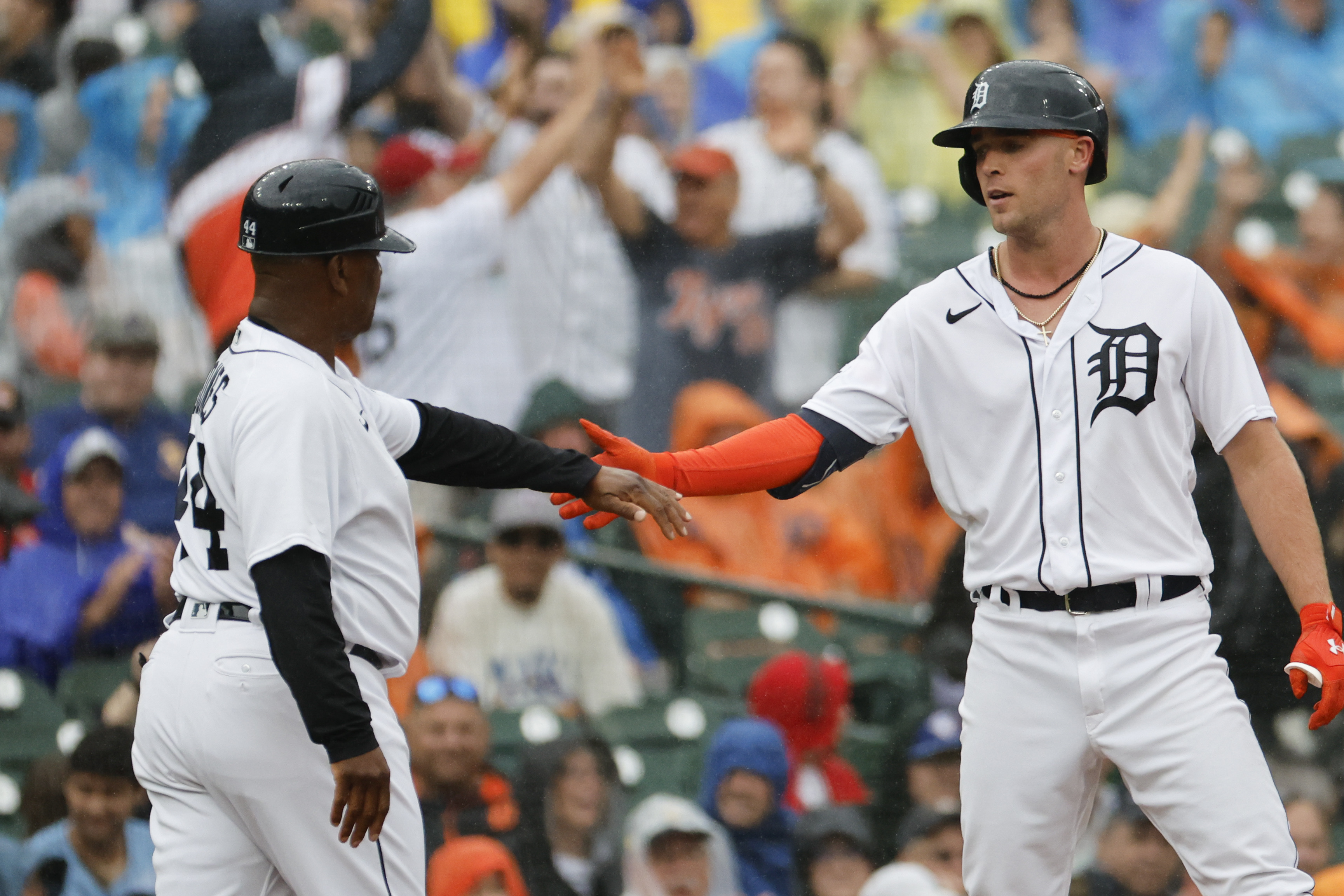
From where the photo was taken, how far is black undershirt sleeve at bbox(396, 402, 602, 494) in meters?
2.70

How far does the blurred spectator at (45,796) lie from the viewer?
4246mm

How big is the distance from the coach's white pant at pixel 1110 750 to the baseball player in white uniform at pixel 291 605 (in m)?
0.99

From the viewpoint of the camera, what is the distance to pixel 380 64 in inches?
209

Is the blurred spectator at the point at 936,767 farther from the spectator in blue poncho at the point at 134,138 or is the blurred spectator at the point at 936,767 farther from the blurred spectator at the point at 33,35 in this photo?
the blurred spectator at the point at 33,35

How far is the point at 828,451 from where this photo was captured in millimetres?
2723

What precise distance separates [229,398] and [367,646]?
1.49 ft

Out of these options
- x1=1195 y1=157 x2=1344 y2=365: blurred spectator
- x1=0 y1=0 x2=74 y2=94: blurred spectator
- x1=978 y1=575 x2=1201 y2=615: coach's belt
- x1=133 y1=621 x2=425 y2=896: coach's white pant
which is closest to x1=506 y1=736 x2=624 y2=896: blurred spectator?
x1=133 y1=621 x2=425 y2=896: coach's white pant

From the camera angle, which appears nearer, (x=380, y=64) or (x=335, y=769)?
(x=335, y=769)

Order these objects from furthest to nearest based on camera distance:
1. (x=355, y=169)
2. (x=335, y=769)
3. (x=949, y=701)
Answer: (x=949, y=701) < (x=355, y=169) < (x=335, y=769)

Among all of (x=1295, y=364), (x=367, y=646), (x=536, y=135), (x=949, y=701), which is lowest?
(x=949, y=701)

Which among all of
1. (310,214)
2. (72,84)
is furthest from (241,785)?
(72,84)

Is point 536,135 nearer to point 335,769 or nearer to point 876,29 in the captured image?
point 876,29

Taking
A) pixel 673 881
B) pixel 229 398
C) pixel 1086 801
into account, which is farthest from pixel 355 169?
pixel 673 881

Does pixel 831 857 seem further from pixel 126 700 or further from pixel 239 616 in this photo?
pixel 239 616
